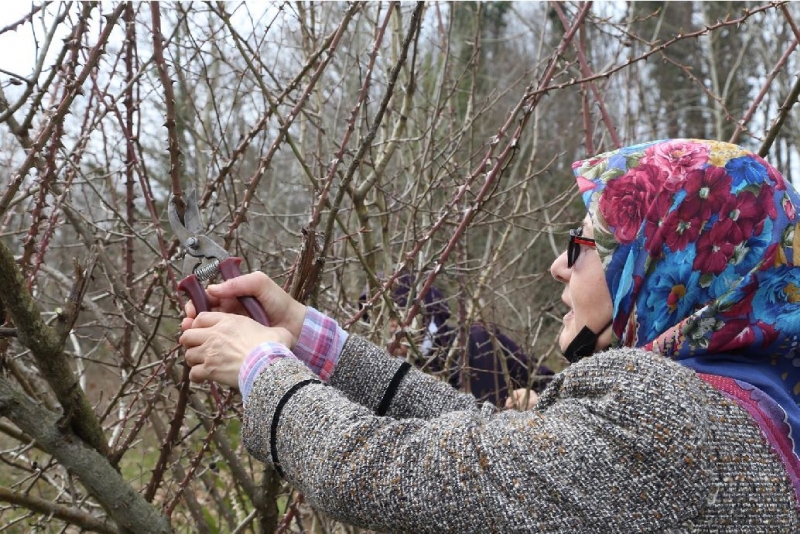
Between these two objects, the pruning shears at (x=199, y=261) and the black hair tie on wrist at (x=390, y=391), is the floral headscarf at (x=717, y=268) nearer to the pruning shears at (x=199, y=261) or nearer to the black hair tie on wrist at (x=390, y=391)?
the black hair tie on wrist at (x=390, y=391)

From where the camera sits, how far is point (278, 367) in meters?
1.27

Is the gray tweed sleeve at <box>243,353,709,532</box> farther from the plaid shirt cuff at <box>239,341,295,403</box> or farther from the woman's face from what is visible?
the woman's face

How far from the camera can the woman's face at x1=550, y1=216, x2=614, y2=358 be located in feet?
4.82

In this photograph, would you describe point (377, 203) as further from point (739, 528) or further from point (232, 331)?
point (739, 528)

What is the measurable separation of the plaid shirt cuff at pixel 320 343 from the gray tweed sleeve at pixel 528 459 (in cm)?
41

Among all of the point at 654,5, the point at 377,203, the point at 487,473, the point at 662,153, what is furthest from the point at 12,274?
the point at 654,5

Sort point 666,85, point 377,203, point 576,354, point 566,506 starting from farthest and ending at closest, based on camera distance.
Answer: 1. point 666,85
2. point 377,203
3. point 576,354
4. point 566,506

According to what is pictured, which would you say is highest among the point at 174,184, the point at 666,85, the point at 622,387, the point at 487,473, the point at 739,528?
the point at 666,85

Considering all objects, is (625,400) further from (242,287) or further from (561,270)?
(242,287)

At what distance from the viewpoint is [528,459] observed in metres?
1.10

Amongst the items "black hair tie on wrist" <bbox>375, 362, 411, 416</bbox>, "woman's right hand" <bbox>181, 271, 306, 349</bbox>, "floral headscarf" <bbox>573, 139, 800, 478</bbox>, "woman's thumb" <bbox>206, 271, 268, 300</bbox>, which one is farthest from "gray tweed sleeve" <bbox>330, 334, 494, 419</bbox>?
"floral headscarf" <bbox>573, 139, 800, 478</bbox>

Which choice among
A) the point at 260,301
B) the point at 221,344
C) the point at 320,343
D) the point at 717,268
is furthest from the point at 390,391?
the point at 717,268

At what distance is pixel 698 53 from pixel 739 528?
1648 cm

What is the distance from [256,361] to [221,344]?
9 cm
